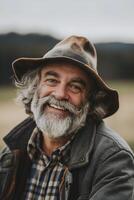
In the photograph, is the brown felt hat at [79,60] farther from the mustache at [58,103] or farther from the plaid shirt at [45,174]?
the plaid shirt at [45,174]

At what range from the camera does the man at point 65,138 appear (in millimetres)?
4148

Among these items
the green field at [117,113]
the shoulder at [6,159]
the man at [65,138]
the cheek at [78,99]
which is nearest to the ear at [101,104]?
the man at [65,138]

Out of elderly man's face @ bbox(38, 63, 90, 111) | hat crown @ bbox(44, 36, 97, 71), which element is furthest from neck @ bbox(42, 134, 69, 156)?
hat crown @ bbox(44, 36, 97, 71)

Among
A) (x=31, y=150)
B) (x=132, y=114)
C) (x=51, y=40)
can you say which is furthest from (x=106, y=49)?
(x=31, y=150)

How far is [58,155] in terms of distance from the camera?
4.38 metres

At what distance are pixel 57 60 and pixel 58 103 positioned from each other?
30 cm

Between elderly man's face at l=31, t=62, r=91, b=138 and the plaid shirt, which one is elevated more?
elderly man's face at l=31, t=62, r=91, b=138

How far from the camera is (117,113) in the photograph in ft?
61.9

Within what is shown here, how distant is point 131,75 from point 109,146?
809 inches

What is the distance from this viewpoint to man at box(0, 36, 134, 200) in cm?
415

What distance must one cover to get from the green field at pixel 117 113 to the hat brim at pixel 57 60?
30.8 ft

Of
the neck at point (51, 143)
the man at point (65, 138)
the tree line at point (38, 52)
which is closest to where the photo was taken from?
the man at point (65, 138)

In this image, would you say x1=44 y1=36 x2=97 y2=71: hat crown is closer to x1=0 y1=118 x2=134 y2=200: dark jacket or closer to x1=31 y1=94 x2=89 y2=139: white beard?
x1=31 y1=94 x2=89 y2=139: white beard

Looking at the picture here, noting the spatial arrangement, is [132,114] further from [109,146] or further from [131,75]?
[109,146]
